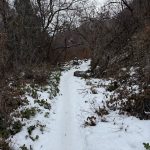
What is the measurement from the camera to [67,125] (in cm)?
887

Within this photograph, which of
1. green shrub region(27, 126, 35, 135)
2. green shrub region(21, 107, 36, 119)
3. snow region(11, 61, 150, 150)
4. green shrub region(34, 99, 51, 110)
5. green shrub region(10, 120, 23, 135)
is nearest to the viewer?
snow region(11, 61, 150, 150)

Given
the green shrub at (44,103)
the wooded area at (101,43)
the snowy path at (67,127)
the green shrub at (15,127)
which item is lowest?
the snowy path at (67,127)

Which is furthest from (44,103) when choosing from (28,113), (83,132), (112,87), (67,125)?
(83,132)

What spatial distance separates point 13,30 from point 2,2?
5.76 feet

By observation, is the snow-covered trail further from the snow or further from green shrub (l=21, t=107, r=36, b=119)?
green shrub (l=21, t=107, r=36, b=119)

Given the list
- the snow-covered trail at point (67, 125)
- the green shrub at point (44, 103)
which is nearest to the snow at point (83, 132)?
the snow-covered trail at point (67, 125)

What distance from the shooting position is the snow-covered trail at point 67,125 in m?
7.36

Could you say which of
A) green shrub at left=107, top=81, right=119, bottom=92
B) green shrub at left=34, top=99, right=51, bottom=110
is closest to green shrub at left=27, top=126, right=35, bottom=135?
green shrub at left=34, top=99, right=51, bottom=110

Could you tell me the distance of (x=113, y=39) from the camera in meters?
19.0

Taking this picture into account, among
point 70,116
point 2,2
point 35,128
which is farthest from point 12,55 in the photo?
point 35,128

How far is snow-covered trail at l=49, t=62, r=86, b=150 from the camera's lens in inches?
290

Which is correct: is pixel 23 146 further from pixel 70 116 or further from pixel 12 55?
pixel 12 55

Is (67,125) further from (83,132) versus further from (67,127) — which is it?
(83,132)

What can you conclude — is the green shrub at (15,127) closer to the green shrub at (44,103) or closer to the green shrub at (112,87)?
the green shrub at (44,103)
